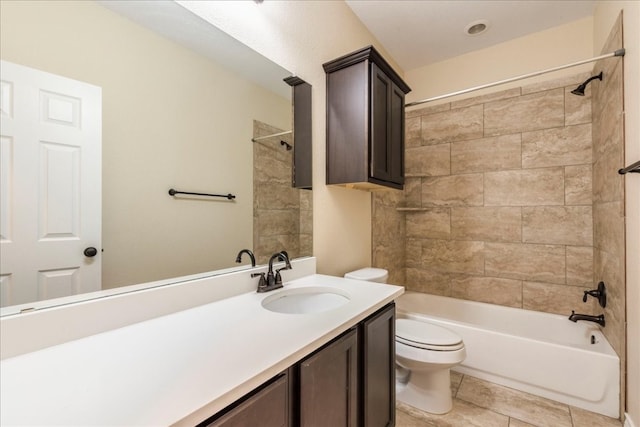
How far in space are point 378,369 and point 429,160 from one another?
2.25 meters

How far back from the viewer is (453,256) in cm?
279

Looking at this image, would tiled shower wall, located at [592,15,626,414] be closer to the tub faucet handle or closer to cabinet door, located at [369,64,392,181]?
the tub faucet handle

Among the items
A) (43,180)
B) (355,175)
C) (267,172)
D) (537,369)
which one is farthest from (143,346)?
(537,369)

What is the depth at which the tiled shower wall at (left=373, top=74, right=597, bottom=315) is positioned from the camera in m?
2.28

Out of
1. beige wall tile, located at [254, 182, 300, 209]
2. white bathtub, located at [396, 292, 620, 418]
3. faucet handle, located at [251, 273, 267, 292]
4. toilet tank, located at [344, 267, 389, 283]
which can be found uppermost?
beige wall tile, located at [254, 182, 300, 209]

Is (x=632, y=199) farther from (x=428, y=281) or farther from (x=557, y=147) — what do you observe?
(x=428, y=281)

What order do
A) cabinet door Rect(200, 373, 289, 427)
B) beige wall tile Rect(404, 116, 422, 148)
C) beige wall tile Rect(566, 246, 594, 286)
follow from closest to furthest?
cabinet door Rect(200, 373, 289, 427)
beige wall tile Rect(566, 246, 594, 286)
beige wall tile Rect(404, 116, 422, 148)

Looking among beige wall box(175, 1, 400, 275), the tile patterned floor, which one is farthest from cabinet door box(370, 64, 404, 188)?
the tile patterned floor

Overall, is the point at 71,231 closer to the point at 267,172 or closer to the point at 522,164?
the point at 267,172

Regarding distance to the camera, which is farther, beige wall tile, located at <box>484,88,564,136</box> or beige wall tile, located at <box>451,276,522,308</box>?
beige wall tile, located at <box>451,276,522,308</box>

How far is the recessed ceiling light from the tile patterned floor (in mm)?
2804

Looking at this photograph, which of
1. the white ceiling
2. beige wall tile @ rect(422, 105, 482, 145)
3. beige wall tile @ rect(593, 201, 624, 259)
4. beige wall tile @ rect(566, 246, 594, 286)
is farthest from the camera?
beige wall tile @ rect(422, 105, 482, 145)

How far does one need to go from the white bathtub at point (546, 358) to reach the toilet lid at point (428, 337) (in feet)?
0.99

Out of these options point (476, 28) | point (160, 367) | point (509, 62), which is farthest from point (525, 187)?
point (160, 367)
